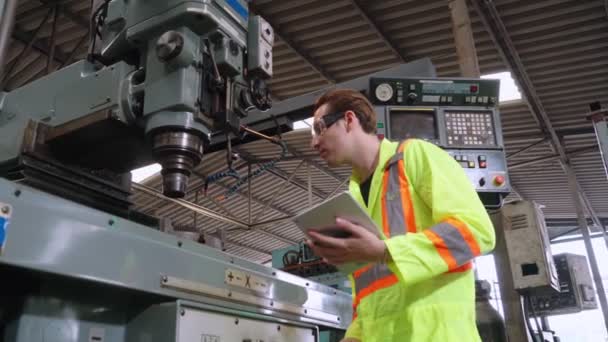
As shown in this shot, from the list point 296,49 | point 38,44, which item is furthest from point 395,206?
point 38,44

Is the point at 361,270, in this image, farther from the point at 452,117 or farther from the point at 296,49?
the point at 296,49

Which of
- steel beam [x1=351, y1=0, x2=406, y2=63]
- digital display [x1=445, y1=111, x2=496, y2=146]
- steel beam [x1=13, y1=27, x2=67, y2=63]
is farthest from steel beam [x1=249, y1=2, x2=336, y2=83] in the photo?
digital display [x1=445, y1=111, x2=496, y2=146]

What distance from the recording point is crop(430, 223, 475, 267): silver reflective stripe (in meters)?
1.08

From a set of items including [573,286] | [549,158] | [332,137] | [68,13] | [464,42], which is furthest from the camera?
[549,158]

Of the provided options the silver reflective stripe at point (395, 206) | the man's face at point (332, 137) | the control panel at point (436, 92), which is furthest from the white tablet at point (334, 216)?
the control panel at point (436, 92)

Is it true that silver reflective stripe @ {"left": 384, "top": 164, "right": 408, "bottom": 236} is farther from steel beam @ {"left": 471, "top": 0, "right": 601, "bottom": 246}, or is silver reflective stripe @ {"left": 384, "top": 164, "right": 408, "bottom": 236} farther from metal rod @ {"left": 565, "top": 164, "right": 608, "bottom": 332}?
metal rod @ {"left": 565, "top": 164, "right": 608, "bottom": 332}

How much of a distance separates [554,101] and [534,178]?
2535 millimetres

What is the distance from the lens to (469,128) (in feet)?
7.79

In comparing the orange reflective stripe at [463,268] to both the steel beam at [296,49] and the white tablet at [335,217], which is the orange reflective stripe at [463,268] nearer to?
the white tablet at [335,217]

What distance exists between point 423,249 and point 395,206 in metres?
0.20

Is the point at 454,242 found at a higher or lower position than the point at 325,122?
lower

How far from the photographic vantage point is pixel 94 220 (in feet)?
3.81

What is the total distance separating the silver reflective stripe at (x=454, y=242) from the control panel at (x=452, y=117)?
49.0 inches

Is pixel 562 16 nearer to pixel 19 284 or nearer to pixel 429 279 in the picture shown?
pixel 429 279
